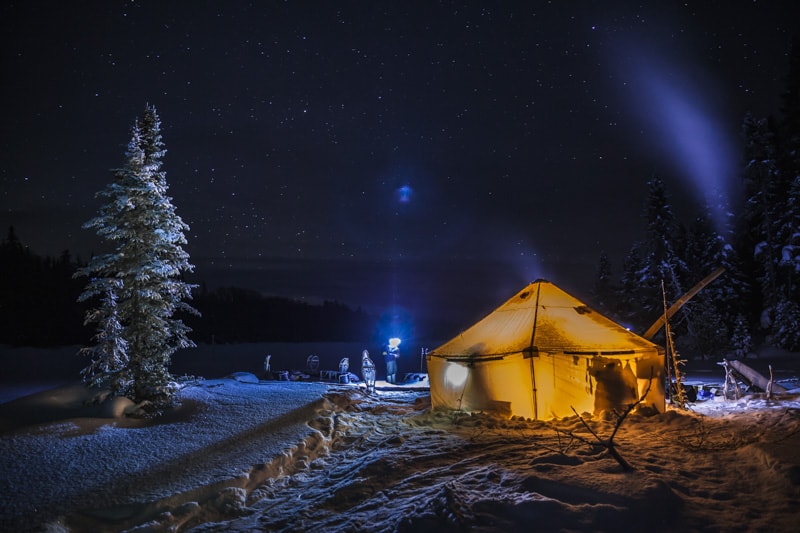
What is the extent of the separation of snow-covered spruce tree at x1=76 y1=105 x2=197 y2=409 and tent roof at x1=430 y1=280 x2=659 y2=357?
6.98m

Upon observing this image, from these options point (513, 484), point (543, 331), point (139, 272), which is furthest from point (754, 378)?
point (139, 272)

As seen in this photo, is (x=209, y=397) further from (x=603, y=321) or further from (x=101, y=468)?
(x=603, y=321)

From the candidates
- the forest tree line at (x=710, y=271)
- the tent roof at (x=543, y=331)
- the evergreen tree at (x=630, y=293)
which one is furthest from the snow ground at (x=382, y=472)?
the evergreen tree at (x=630, y=293)

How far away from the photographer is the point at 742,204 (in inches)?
1318

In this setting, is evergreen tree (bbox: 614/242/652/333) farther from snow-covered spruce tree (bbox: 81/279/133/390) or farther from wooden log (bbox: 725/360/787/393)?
snow-covered spruce tree (bbox: 81/279/133/390)

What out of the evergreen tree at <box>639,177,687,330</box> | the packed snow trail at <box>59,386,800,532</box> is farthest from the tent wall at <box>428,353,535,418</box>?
the evergreen tree at <box>639,177,687,330</box>

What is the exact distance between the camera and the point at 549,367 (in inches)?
425

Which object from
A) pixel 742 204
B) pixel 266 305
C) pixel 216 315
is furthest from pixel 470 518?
pixel 266 305

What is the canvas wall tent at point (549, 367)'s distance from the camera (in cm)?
1070

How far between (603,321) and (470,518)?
8509 mm

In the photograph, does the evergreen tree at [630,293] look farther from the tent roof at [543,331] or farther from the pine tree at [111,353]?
the pine tree at [111,353]

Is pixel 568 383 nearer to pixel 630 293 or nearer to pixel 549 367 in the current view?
pixel 549 367

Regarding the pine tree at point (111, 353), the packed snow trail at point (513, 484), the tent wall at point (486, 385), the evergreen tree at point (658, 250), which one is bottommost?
the packed snow trail at point (513, 484)

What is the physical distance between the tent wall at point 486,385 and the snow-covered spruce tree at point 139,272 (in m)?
6.68
